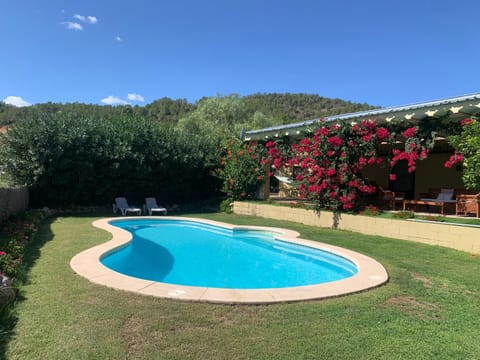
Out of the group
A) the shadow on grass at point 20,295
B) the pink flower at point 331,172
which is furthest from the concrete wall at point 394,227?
the shadow on grass at point 20,295

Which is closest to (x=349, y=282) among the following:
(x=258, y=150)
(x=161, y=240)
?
(x=161, y=240)

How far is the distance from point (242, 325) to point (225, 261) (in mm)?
4755

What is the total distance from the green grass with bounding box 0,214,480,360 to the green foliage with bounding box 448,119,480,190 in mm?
2726

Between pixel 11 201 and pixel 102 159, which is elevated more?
pixel 102 159

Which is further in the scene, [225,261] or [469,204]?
[469,204]

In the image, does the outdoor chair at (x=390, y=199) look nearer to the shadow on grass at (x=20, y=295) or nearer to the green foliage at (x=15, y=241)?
the shadow on grass at (x=20, y=295)

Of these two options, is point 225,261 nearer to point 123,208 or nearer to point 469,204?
point 469,204

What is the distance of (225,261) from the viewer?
838 centimetres

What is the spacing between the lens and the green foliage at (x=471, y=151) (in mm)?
7293

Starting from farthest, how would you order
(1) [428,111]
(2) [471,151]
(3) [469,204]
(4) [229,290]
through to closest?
(3) [469,204], (1) [428,111], (2) [471,151], (4) [229,290]

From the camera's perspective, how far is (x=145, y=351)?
120 inches

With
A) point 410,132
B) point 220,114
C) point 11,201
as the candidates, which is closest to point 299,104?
point 220,114

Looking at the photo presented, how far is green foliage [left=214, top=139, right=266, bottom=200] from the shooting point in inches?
600

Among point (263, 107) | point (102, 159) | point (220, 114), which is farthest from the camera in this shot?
point (263, 107)
